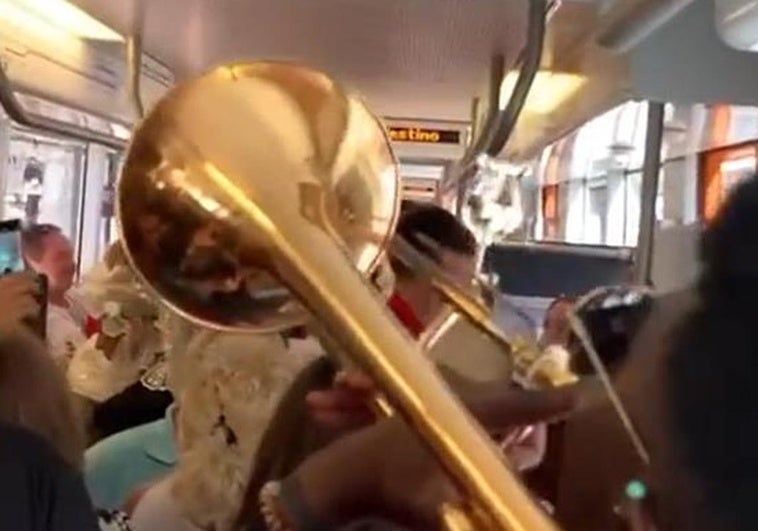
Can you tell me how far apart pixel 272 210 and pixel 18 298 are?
3.61 ft

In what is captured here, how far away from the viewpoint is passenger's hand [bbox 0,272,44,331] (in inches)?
78.7

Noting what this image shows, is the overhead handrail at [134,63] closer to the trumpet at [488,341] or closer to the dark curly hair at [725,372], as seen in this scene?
the trumpet at [488,341]

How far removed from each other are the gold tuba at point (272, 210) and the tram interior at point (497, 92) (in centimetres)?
85

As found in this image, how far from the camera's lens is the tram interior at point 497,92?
3.04 meters

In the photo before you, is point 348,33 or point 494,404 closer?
point 494,404

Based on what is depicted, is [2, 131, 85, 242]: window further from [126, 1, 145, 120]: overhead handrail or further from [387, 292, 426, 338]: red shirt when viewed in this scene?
[387, 292, 426, 338]: red shirt

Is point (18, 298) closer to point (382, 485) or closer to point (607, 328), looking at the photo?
point (607, 328)

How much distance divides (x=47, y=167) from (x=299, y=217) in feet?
15.0

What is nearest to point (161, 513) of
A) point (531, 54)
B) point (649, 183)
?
point (531, 54)

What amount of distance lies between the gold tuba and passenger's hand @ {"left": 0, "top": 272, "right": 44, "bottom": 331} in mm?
587

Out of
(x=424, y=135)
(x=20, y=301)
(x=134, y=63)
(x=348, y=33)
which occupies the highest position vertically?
(x=348, y=33)

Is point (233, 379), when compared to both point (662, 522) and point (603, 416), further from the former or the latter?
point (662, 522)

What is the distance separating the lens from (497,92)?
15.0 feet

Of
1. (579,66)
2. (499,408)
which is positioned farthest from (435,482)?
(579,66)
